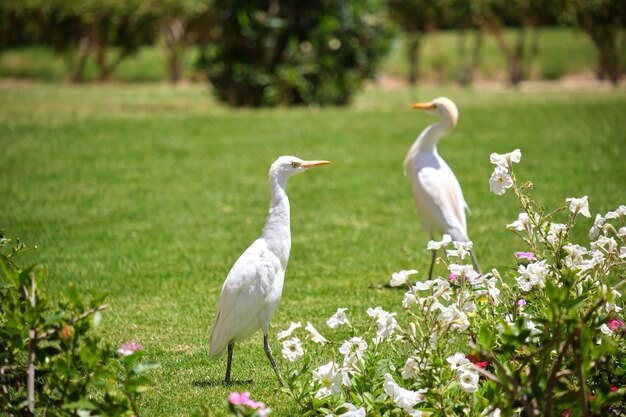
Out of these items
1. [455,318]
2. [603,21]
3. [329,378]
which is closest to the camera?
[455,318]

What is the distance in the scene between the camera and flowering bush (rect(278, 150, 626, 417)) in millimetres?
3193

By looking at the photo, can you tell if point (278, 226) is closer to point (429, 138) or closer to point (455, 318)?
point (455, 318)

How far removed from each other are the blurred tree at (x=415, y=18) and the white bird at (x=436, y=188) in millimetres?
23654

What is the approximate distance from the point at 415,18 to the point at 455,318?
29.9 m

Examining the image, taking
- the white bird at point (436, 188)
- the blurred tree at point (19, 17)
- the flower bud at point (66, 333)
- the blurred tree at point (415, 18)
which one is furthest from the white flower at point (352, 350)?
the blurred tree at point (19, 17)

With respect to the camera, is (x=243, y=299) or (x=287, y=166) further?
(x=287, y=166)

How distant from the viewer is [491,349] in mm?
3604

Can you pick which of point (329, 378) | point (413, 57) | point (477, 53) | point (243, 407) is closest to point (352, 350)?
point (329, 378)

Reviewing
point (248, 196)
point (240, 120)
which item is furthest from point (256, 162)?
point (240, 120)

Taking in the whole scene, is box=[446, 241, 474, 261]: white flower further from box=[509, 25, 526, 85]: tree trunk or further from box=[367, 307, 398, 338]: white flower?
box=[509, 25, 526, 85]: tree trunk

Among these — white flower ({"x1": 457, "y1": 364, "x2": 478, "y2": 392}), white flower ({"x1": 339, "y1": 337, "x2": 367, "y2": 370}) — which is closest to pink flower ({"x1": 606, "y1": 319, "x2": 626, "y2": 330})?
white flower ({"x1": 457, "y1": 364, "x2": 478, "y2": 392})

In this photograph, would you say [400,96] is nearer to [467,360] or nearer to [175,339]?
[175,339]

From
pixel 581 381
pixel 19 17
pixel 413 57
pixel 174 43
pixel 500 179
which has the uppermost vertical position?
pixel 500 179

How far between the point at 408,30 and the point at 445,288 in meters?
30.9
